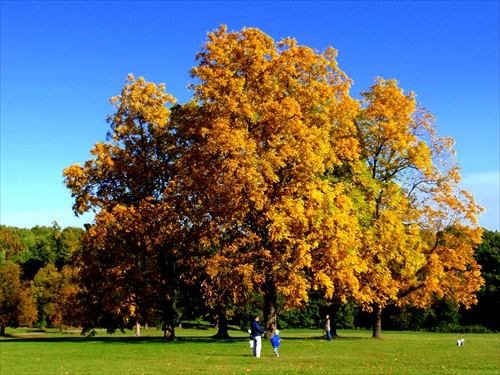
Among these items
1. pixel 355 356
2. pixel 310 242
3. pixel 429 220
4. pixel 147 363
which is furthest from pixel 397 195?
pixel 147 363

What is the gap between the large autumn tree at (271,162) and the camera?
30938mm

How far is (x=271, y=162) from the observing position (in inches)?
1244

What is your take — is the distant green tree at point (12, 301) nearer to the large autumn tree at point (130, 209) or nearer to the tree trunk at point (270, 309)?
the large autumn tree at point (130, 209)

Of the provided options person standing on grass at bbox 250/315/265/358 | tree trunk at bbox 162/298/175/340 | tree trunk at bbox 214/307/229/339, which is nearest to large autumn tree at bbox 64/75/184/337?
tree trunk at bbox 162/298/175/340

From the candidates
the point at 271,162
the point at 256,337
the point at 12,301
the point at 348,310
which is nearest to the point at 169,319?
the point at 271,162

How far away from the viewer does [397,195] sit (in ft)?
124

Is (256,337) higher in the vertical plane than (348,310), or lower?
lower

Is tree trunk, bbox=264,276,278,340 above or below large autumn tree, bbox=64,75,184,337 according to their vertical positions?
below

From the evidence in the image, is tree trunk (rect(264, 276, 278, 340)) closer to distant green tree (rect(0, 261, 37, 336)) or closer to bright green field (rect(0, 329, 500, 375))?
bright green field (rect(0, 329, 500, 375))

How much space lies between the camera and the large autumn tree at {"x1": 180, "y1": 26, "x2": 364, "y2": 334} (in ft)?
102

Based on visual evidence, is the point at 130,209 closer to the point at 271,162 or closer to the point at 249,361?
the point at 271,162

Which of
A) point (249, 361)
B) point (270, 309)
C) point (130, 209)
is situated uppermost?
point (130, 209)

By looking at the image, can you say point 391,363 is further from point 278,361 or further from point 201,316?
point 201,316

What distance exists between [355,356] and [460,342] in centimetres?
1030
